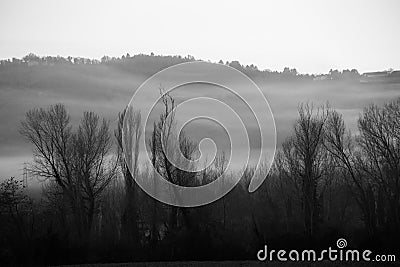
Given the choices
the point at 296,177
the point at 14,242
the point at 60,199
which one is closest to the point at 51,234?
the point at 14,242

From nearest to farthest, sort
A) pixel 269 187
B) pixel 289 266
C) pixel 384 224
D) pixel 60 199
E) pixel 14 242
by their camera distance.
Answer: pixel 289 266, pixel 14 242, pixel 384 224, pixel 60 199, pixel 269 187

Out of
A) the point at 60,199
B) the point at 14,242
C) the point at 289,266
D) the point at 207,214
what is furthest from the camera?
the point at 60,199

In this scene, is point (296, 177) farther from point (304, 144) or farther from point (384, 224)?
point (384, 224)

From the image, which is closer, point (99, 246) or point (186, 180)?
point (99, 246)

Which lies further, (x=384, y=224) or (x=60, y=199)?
(x=60, y=199)

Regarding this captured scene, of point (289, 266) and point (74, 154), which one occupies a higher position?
point (74, 154)

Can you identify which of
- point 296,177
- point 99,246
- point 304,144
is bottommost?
point 99,246

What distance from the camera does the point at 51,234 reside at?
2667 centimetres

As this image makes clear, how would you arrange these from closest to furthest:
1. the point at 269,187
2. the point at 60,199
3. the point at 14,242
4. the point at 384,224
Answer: the point at 14,242 < the point at 384,224 < the point at 60,199 < the point at 269,187

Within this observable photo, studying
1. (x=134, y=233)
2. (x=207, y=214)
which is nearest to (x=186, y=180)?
(x=207, y=214)

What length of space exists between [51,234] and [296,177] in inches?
665

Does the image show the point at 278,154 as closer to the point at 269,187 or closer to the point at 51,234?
the point at 269,187

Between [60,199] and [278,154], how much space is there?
17596 mm

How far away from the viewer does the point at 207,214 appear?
104 ft
